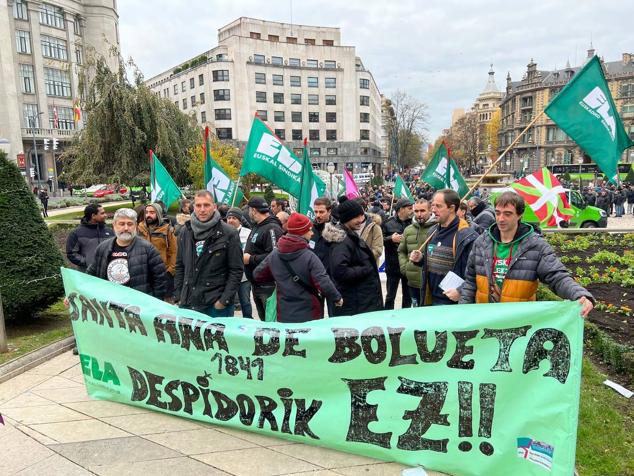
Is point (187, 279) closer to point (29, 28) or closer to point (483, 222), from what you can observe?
point (483, 222)

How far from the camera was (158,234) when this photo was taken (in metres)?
6.45

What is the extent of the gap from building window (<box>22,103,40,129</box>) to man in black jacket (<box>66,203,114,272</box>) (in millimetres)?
59507

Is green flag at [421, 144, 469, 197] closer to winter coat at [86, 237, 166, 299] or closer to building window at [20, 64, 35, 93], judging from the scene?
winter coat at [86, 237, 166, 299]

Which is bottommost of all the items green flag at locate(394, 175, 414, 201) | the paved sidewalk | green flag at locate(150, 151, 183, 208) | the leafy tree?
the paved sidewalk

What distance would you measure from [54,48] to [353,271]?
69.5m

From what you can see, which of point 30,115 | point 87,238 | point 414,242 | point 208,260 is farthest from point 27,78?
point 414,242

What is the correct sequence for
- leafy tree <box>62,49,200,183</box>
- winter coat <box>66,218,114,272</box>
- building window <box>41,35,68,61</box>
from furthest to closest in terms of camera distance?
1. building window <box>41,35,68,61</box>
2. leafy tree <box>62,49,200,183</box>
3. winter coat <box>66,218,114,272</box>

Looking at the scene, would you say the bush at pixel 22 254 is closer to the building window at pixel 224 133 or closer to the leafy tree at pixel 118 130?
the leafy tree at pixel 118 130

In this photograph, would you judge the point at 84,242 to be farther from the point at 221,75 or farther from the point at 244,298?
the point at 221,75

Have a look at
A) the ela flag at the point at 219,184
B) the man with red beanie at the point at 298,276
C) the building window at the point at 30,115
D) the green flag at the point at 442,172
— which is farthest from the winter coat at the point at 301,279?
the building window at the point at 30,115

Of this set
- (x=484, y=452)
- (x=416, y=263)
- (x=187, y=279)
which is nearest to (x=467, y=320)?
(x=484, y=452)

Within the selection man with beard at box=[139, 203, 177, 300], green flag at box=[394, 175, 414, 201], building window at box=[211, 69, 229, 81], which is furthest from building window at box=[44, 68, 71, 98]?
man with beard at box=[139, 203, 177, 300]

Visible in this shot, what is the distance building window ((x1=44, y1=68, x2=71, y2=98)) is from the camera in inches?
2323

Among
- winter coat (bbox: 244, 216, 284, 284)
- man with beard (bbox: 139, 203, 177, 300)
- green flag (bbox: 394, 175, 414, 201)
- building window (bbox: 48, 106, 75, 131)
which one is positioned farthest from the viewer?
building window (bbox: 48, 106, 75, 131)
